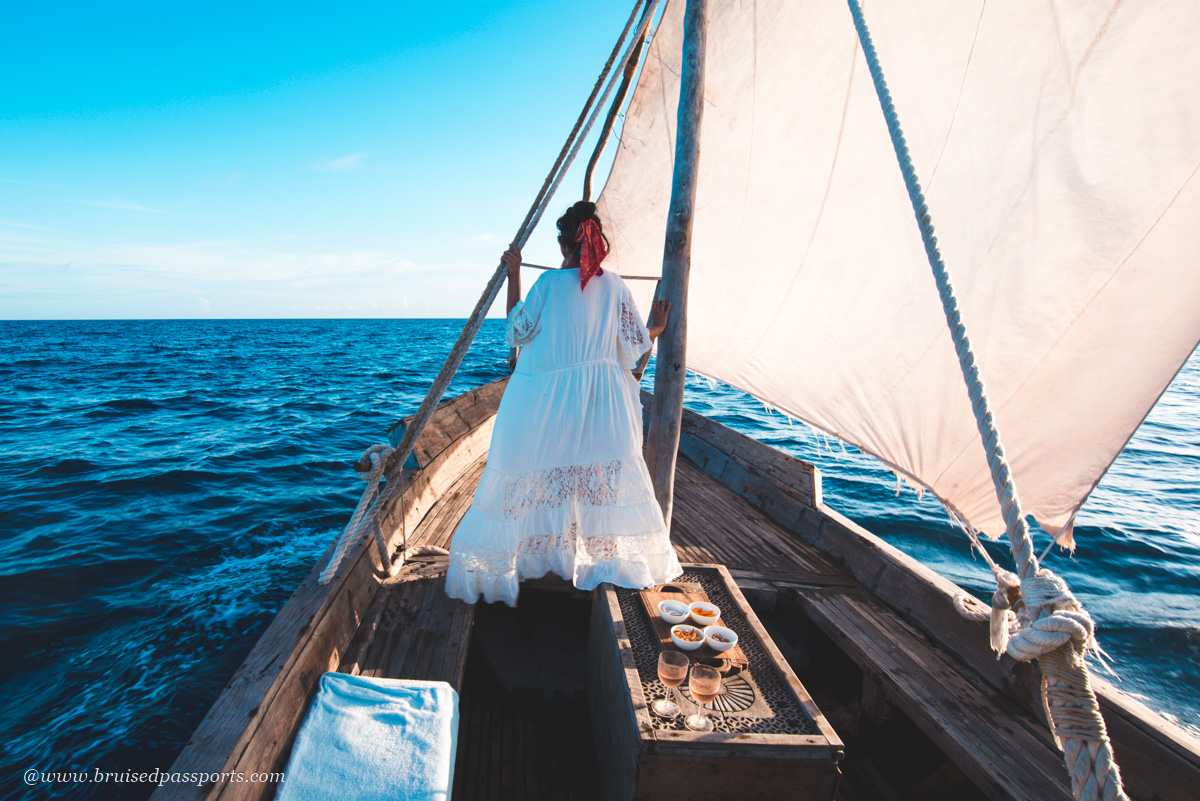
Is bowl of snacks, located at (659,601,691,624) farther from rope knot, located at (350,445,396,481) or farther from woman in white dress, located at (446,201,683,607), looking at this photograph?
rope knot, located at (350,445,396,481)

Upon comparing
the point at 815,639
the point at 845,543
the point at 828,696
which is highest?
the point at 845,543

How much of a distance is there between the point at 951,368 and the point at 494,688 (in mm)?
3119

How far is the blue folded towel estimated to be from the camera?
1686mm

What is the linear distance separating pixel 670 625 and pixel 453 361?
1837 mm

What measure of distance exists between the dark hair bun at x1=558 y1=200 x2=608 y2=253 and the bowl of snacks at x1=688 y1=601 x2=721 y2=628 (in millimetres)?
1864

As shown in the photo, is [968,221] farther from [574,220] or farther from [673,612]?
[673,612]

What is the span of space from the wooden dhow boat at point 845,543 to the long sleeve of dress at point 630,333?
0.19 metres

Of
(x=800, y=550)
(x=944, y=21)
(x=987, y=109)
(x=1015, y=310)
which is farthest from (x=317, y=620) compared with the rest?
(x=944, y=21)

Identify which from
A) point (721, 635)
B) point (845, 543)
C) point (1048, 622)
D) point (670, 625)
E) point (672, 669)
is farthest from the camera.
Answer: point (845, 543)

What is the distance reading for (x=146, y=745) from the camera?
123 inches

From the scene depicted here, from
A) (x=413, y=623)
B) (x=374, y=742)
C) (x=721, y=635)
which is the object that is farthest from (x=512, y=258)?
(x=374, y=742)

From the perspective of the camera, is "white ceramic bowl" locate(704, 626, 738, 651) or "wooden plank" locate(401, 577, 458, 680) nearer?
"white ceramic bowl" locate(704, 626, 738, 651)

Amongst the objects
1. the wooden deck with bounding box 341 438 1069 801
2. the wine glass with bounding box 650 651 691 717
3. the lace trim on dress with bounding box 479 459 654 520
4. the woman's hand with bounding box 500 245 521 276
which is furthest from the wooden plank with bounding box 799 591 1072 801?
the woman's hand with bounding box 500 245 521 276

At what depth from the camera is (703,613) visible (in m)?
2.44
